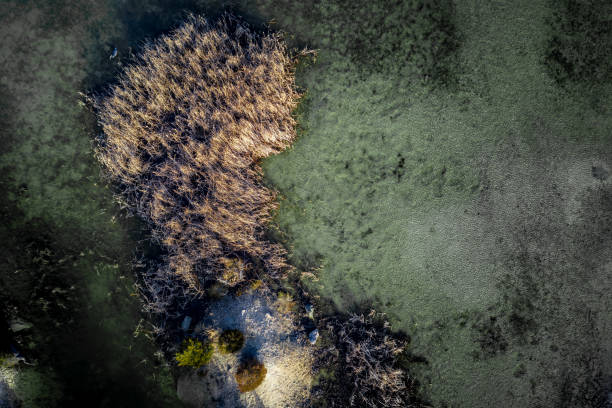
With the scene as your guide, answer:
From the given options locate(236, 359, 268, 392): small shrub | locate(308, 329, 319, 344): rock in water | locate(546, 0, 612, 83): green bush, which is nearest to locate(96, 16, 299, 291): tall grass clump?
locate(308, 329, 319, 344): rock in water

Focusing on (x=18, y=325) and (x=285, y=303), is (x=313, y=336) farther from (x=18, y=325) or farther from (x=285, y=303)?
(x=18, y=325)

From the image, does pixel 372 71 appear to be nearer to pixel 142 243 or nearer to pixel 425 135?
pixel 425 135

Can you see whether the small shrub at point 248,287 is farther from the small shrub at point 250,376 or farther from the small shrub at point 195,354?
the small shrub at point 250,376

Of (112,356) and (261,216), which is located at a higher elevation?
(261,216)

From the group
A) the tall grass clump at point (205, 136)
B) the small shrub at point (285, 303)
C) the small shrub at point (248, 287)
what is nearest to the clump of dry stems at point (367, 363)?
the small shrub at point (285, 303)

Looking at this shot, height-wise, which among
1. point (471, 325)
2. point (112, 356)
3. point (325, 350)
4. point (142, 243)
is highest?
point (471, 325)

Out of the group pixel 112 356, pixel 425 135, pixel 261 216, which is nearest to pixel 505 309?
pixel 425 135

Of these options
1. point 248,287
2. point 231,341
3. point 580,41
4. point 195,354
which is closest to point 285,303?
point 248,287
